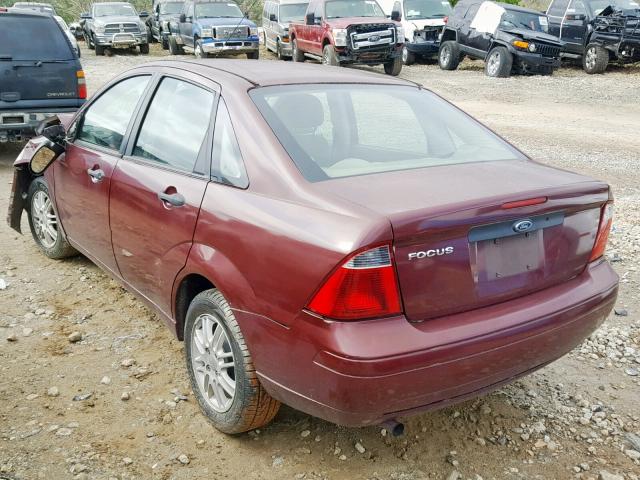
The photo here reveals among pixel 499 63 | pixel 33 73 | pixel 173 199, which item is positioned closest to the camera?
pixel 173 199

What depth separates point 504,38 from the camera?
17234 millimetres

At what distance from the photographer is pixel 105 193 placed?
383 centimetres

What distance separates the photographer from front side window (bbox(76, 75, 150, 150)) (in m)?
3.86

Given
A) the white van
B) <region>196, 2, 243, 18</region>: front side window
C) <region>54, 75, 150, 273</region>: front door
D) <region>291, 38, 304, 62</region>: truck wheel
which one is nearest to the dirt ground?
<region>54, 75, 150, 273</region>: front door

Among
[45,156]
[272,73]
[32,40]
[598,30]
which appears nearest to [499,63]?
[598,30]

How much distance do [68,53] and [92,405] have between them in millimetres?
6691

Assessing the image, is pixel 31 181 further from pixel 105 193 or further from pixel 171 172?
pixel 171 172

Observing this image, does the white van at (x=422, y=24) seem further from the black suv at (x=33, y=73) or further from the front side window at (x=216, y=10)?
the black suv at (x=33, y=73)

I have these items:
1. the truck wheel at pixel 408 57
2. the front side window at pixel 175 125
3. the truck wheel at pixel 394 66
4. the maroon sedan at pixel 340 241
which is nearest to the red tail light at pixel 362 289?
the maroon sedan at pixel 340 241

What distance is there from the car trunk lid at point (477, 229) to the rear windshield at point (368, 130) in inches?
7.2

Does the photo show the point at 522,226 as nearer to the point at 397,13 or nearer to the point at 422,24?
the point at 397,13

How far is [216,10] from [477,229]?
20783mm

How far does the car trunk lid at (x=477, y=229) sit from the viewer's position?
238 centimetres

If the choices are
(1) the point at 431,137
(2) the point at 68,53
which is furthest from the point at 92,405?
(2) the point at 68,53
